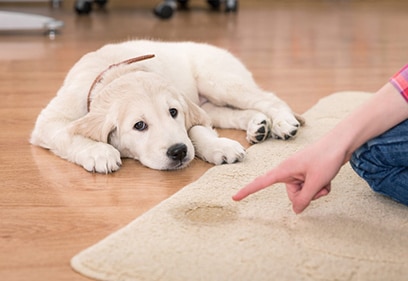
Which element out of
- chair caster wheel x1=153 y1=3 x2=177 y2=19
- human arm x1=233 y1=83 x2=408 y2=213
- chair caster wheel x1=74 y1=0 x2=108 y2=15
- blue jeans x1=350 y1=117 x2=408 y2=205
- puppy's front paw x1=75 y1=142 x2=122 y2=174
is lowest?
chair caster wheel x1=74 y1=0 x2=108 y2=15

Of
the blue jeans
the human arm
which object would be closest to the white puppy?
the blue jeans

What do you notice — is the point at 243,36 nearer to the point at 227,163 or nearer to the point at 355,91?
the point at 355,91

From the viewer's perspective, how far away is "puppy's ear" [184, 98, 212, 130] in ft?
6.51

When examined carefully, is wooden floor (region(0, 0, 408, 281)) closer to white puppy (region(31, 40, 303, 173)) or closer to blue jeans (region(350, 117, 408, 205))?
white puppy (region(31, 40, 303, 173))

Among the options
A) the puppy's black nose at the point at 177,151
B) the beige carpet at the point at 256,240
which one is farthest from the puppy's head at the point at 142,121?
the beige carpet at the point at 256,240

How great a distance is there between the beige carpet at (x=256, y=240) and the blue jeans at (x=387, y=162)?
45 mm

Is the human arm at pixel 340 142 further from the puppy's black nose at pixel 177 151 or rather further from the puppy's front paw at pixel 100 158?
the puppy's front paw at pixel 100 158

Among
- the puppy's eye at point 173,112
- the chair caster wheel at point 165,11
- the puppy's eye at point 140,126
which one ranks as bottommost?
the chair caster wheel at point 165,11

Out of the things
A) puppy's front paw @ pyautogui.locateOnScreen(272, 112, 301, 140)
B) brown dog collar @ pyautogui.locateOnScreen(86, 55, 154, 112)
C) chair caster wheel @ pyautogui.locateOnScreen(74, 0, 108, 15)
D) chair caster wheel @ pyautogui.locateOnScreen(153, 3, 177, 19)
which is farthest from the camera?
chair caster wheel @ pyautogui.locateOnScreen(74, 0, 108, 15)

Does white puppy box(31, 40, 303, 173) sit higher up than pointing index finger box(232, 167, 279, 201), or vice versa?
pointing index finger box(232, 167, 279, 201)

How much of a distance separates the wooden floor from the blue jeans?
18.8 inches

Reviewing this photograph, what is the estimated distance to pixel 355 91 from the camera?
9.01ft

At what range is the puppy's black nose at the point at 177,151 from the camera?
1810 mm

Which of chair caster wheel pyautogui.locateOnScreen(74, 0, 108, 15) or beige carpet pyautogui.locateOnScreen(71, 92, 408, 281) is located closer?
beige carpet pyautogui.locateOnScreen(71, 92, 408, 281)
